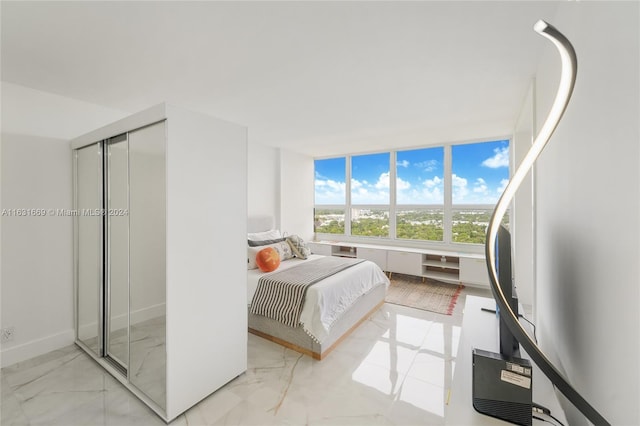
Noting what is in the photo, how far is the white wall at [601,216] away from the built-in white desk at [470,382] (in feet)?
0.40

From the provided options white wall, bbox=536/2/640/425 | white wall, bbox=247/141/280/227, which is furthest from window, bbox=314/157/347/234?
white wall, bbox=536/2/640/425

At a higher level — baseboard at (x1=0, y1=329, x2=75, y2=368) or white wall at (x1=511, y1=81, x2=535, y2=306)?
white wall at (x1=511, y1=81, x2=535, y2=306)

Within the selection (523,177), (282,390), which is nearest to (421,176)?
(282,390)

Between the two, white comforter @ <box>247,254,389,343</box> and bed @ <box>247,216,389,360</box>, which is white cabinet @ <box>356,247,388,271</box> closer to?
bed @ <box>247,216,389,360</box>

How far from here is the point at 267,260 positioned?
10.8 feet

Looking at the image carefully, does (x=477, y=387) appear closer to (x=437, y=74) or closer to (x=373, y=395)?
(x=373, y=395)

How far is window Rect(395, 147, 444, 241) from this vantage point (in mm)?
5168

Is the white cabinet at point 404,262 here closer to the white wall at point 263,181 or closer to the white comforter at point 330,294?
the white comforter at point 330,294

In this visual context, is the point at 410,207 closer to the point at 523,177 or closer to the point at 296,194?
the point at 296,194

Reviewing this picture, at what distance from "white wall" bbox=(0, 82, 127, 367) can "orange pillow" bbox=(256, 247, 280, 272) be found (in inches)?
75.0

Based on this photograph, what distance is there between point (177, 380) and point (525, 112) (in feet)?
13.8

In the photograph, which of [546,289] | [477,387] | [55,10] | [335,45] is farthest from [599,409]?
[55,10]

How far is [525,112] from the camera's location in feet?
10.3

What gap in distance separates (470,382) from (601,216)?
854 mm
